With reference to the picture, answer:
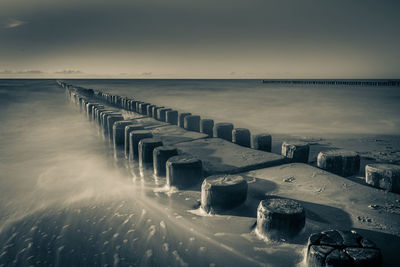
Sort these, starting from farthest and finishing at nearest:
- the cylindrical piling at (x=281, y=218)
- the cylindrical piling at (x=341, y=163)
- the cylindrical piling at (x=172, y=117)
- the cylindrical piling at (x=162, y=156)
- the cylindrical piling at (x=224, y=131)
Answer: the cylindrical piling at (x=172, y=117) < the cylindrical piling at (x=224, y=131) < the cylindrical piling at (x=162, y=156) < the cylindrical piling at (x=341, y=163) < the cylindrical piling at (x=281, y=218)

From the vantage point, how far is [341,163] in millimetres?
3738

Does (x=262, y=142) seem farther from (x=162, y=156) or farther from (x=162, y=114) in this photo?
(x=162, y=114)

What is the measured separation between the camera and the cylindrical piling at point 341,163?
3738mm

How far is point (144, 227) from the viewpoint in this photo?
3.02 metres

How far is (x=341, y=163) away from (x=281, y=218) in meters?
1.93

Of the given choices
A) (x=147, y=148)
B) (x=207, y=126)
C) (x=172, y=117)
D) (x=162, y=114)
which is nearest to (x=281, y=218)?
(x=147, y=148)

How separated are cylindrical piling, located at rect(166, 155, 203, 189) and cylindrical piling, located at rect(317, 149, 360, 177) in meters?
1.71

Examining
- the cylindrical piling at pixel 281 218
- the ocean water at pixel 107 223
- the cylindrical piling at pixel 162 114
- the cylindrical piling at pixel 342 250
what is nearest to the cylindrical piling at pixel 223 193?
the ocean water at pixel 107 223

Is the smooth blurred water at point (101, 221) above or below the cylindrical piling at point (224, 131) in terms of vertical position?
below

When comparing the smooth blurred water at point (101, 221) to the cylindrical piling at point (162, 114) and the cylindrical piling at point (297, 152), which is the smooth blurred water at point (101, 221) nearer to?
the cylindrical piling at point (297, 152)

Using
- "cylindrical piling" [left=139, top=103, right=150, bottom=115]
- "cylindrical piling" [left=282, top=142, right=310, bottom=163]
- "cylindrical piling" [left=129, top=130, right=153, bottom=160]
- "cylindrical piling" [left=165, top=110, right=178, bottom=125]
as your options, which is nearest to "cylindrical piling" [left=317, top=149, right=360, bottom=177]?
"cylindrical piling" [left=282, top=142, right=310, bottom=163]

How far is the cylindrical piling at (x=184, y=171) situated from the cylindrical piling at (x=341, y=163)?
5.61ft

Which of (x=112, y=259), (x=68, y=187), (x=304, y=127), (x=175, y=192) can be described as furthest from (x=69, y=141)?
(x=304, y=127)

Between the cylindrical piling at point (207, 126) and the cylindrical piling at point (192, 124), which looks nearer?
the cylindrical piling at point (207, 126)
